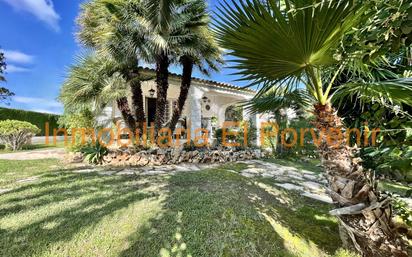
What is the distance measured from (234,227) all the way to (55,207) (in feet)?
9.70

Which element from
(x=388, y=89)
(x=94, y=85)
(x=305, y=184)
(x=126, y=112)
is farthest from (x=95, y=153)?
(x=388, y=89)

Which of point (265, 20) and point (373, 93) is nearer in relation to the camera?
point (265, 20)

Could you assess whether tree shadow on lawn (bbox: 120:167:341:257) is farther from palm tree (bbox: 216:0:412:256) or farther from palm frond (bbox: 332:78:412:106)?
palm frond (bbox: 332:78:412:106)

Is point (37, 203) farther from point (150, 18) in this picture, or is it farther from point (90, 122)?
point (90, 122)

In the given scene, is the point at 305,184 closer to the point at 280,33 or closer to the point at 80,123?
the point at 280,33

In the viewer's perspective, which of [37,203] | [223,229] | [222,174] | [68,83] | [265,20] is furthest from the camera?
[68,83]

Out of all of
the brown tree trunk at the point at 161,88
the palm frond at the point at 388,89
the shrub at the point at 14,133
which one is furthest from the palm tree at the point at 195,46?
the shrub at the point at 14,133

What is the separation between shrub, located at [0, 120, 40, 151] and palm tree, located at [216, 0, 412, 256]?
45.8 feet

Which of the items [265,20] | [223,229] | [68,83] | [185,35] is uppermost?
[185,35]

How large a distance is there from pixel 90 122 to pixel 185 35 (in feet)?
19.9

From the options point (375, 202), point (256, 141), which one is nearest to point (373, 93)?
point (375, 202)

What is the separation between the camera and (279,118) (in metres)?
11.6

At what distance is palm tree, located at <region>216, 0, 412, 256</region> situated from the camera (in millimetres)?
1870

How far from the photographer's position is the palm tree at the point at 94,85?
805 cm
